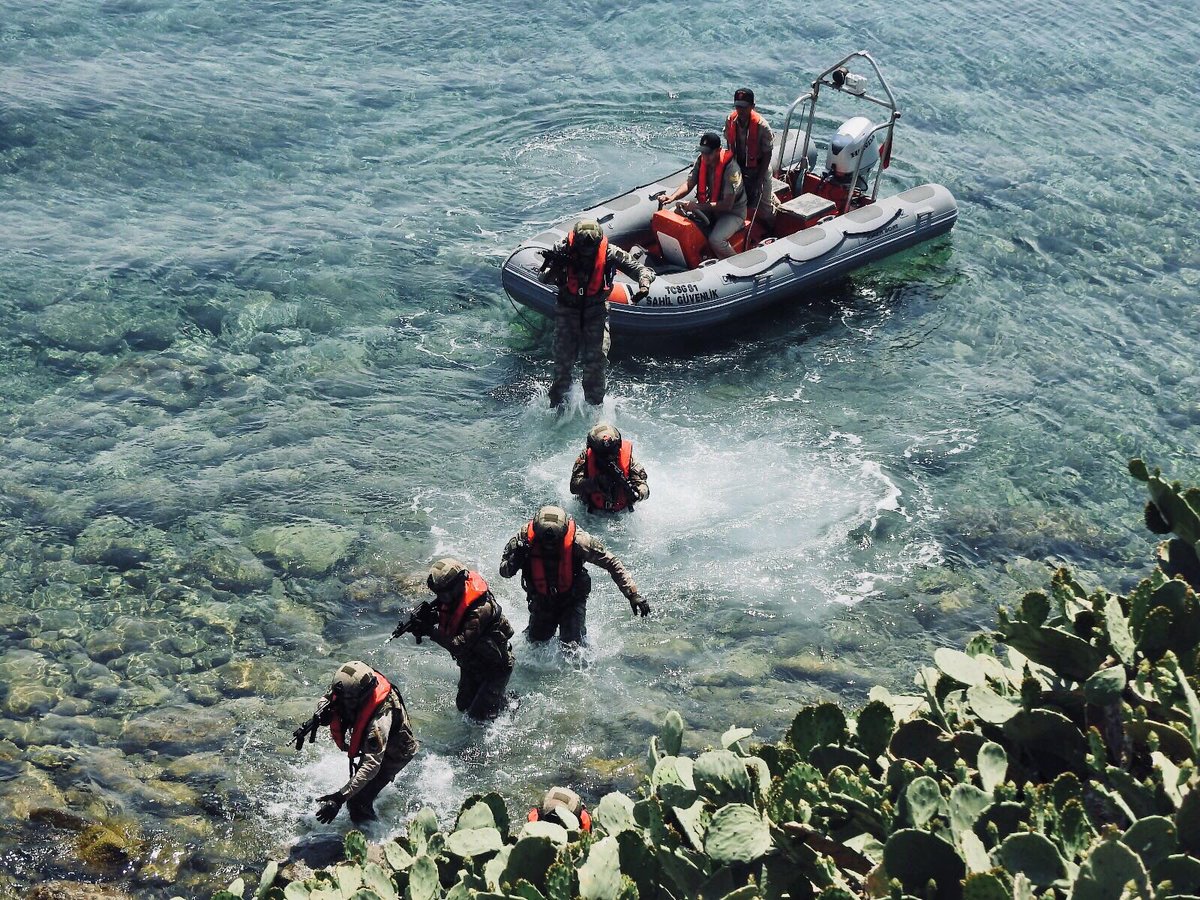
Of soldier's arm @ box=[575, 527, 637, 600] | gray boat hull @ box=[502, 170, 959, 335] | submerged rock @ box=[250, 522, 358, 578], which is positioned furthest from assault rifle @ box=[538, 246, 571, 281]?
soldier's arm @ box=[575, 527, 637, 600]

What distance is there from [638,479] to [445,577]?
11.1 feet

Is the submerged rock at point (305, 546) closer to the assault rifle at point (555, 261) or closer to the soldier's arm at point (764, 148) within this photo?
the assault rifle at point (555, 261)

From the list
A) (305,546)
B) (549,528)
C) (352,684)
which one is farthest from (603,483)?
(352,684)

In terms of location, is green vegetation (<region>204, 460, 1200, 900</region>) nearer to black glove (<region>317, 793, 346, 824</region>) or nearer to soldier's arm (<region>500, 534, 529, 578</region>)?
black glove (<region>317, 793, 346, 824</region>)

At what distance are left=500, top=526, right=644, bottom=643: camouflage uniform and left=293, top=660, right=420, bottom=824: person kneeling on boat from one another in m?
1.66

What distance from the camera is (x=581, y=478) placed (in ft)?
36.1

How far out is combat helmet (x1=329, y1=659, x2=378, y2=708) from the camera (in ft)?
24.6

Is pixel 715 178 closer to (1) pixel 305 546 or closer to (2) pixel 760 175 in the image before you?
(2) pixel 760 175

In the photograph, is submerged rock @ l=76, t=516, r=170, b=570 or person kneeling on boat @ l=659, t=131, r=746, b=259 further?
person kneeling on boat @ l=659, t=131, r=746, b=259

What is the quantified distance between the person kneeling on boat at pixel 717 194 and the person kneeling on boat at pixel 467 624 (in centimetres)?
735

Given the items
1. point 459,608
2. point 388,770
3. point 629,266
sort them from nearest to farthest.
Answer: point 388,770, point 459,608, point 629,266

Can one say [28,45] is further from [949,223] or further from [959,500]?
[959,500]

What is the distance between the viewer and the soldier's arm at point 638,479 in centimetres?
1111

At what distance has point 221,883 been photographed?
8.01 meters
